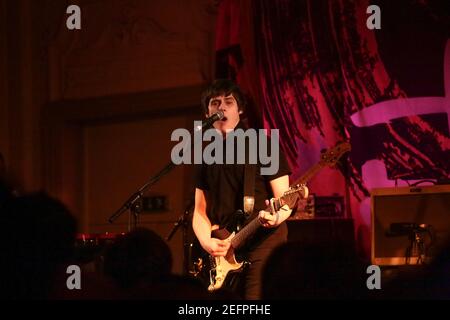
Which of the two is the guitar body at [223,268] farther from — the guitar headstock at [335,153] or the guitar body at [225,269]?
the guitar headstock at [335,153]

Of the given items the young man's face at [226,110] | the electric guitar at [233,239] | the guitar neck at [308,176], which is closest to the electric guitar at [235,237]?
the electric guitar at [233,239]

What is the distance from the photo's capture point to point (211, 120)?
3.56 m

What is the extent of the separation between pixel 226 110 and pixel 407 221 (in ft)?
4.59

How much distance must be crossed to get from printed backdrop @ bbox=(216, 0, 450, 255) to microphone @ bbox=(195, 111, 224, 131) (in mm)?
1562

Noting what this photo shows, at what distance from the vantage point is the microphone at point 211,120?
3525 millimetres

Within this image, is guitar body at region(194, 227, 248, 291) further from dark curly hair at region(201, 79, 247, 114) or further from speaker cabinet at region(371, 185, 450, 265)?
speaker cabinet at region(371, 185, 450, 265)

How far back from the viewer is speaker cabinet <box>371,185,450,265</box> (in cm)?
408

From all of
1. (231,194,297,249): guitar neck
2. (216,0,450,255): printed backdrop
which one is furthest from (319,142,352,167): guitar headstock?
(216,0,450,255): printed backdrop

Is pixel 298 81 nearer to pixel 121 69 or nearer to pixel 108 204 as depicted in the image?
pixel 121 69

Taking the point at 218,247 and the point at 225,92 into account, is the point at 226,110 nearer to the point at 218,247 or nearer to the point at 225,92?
the point at 225,92

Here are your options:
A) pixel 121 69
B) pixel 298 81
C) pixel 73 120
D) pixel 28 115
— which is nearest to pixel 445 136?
pixel 298 81

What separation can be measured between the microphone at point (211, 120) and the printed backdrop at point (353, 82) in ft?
5.13

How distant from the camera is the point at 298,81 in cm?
520

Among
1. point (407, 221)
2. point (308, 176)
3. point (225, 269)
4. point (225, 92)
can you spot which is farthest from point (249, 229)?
point (407, 221)
